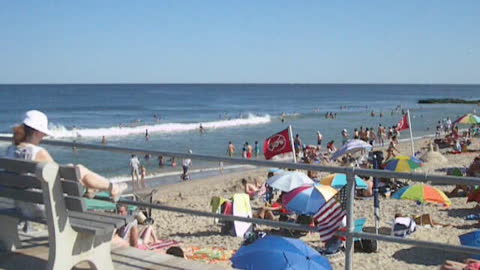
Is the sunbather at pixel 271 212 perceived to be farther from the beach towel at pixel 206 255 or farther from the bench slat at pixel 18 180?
the bench slat at pixel 18 180

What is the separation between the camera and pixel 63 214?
3.08 metres

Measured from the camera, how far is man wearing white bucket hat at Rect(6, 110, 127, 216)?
3328mm

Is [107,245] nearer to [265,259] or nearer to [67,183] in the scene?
[67,183]

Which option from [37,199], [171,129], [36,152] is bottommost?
[171,129]

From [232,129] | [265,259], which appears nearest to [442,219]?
[265,259]

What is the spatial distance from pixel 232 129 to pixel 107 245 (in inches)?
1718

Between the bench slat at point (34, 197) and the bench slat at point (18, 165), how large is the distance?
152 millimetres

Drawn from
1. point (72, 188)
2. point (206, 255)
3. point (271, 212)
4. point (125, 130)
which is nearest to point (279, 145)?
point (271, 212)

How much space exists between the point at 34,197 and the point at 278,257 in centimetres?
302

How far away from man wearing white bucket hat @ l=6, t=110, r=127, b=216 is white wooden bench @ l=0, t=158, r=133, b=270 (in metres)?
0.18

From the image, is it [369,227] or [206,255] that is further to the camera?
[369,227]

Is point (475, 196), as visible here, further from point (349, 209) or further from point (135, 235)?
point (349, 209)

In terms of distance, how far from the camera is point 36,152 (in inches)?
135

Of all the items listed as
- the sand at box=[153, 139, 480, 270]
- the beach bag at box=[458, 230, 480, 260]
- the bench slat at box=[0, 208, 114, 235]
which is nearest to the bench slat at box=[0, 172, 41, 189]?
the bench slat at box=[0, 208, 114, 235]
